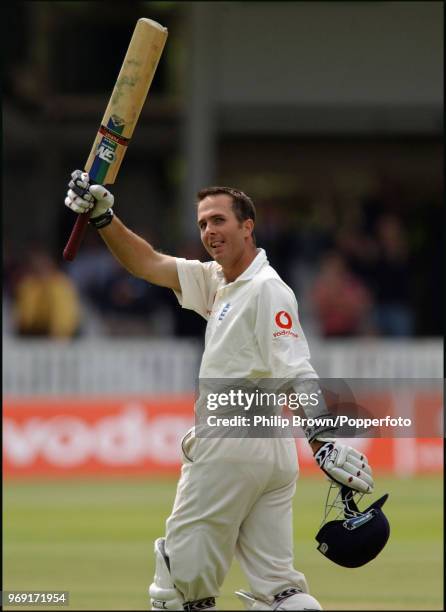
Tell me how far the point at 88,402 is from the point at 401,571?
6598mm

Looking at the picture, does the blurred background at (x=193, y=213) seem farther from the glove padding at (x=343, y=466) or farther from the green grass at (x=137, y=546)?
the glove padding at (x=343, y=466)

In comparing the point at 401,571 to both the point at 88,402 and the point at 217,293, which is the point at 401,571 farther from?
the point at 88,402

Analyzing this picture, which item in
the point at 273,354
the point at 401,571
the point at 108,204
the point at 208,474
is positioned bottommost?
the point at 401,571

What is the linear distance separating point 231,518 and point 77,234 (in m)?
1.41

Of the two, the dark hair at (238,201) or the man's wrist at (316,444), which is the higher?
the dark hair at (238,201)

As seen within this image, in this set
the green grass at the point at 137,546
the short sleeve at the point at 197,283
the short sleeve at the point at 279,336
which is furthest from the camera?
the green grass at the point at 137,546

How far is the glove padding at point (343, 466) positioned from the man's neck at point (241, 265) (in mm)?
865

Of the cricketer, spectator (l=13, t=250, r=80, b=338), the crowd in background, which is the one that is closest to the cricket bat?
the cricketer

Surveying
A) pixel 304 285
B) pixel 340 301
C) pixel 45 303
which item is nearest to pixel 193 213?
pixel 304 285

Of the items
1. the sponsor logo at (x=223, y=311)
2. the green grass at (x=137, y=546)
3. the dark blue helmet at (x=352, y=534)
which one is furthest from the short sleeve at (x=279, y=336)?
the green grass at (x=137, y=546)

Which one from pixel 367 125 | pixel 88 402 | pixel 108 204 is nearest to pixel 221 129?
pixel 367 125

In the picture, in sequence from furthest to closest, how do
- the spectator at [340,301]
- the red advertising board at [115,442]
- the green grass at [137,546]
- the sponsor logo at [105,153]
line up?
the spectator at [340,301]
the red advertising board at [115,442]
the green grass at [137,546]
the sponsor logo at [105,153]

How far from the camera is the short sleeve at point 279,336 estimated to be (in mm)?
5957

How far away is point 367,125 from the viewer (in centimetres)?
2111
